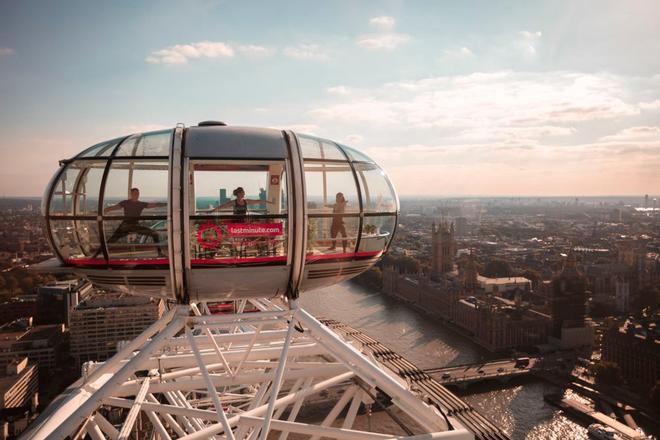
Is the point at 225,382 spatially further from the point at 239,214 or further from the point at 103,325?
the point at 103,325

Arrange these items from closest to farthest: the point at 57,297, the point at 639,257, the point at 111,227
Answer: the point at 111,227 → the point at 57,297 → the point at 639,257

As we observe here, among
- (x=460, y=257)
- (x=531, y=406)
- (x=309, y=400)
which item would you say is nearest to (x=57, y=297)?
(x=309, y=400)

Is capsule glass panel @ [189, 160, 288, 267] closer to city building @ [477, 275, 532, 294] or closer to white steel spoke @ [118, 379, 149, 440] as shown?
white steel spoke @ [118, 379, 149, 440]

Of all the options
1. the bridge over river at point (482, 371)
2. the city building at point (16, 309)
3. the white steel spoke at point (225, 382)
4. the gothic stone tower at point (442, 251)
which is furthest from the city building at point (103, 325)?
the gothic stone tower at point (442, 251)

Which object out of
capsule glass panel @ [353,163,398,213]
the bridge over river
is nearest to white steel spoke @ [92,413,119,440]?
capsule glass panel @ [353,163,398,213]

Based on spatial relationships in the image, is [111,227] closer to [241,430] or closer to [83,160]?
[83,160]
